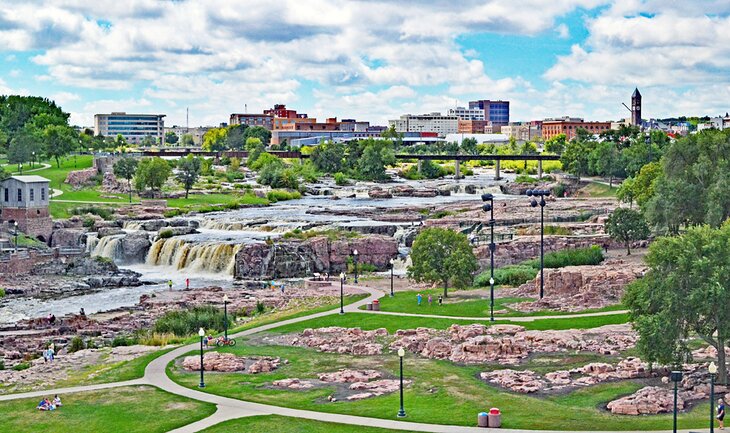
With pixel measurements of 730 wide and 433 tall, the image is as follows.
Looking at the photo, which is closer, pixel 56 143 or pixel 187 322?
pixel 187 322

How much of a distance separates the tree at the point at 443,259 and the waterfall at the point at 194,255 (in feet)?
84.8

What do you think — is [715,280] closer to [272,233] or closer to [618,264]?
[618,264]

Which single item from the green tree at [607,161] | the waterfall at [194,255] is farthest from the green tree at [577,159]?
the waterfall at [194,255]

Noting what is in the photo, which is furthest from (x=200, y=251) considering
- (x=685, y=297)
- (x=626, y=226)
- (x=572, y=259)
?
(x=685, y=297)

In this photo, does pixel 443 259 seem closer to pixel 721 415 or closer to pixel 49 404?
pixel 49 404

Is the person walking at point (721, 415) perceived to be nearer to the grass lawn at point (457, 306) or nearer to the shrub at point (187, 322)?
the grass lawn at point (457, 306)

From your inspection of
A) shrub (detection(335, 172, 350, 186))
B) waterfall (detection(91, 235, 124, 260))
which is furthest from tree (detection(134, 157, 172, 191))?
shrub (detection(335, 172, 350, 186))

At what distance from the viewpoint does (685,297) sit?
1497 inches

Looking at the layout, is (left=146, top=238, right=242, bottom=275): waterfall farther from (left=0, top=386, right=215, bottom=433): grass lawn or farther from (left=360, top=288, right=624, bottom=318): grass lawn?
(left=0, top=386, right=215, bottom=433): grass lawn

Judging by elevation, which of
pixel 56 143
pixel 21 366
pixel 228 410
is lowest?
pixel 21 366

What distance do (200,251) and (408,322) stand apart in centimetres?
3742

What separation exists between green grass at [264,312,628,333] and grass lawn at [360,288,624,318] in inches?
78.9

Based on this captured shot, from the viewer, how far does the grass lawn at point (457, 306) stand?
5528 centimetres

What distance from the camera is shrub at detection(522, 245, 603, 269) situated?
72.1m
